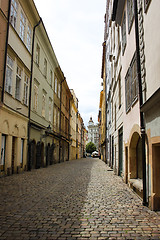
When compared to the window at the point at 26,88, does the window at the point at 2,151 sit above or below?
below

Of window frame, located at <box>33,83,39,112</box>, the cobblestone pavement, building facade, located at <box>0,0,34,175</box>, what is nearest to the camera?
the cobblestone pavement

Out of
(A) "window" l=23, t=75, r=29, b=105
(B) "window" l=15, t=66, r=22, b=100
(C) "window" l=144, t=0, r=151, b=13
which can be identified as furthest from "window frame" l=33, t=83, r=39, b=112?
(C) "window" l=144, t=0, r=151, b=13

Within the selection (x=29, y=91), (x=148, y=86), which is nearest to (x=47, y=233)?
(x=148, y=86)

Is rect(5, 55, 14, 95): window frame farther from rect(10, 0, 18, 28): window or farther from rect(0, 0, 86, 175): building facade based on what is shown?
rect(10, 0, 18, 28): window

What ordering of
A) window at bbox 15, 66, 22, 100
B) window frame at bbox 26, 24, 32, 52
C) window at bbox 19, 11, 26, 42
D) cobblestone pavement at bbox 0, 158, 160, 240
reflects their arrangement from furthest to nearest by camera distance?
1. window frame at bbox 26, 24, 32, 52
2. window at bbox 19, 11, 26, 42
3. window at bbox 15, 66, 22, 100
4. cobblestone pavement at bbox 0, 158, 160, 240

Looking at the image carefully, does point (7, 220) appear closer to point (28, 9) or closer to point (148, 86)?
point (148, 86)

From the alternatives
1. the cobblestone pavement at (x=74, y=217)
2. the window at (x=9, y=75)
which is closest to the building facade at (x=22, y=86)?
the window at (x=9, y=75)

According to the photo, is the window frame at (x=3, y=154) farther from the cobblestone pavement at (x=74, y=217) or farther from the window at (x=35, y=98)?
the window at (x=35, y=98)

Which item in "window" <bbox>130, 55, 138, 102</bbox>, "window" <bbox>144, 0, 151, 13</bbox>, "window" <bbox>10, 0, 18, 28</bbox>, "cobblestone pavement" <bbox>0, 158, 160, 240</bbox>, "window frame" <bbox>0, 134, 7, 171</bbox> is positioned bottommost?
"cobblestone pavement" <bbox>0, 158, 160, 240</bbox>

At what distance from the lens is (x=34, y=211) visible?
5758mm

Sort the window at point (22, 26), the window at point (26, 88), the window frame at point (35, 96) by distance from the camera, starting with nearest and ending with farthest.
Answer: the window at point (22, 26), the window at point (26, 88), the window frame at point (35, 96)

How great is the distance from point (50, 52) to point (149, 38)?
20136 mm

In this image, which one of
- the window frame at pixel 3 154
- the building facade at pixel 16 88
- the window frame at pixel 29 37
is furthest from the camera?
the window frame at pixel 29 37

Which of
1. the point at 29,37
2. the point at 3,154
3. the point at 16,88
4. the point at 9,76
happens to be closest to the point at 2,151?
the point at 3,154
